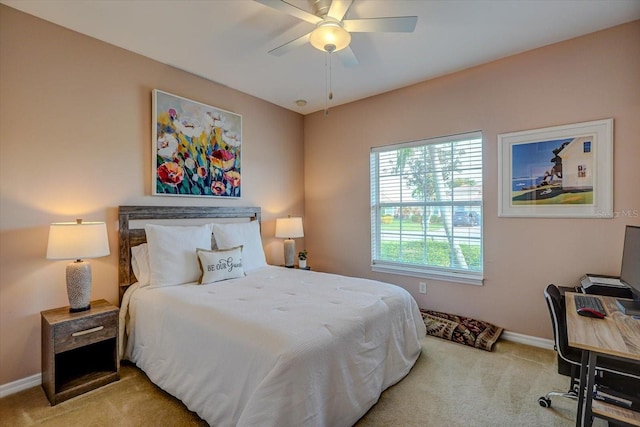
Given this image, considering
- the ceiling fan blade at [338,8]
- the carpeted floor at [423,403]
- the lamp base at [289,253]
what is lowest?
the carpeted floor at [423,403]

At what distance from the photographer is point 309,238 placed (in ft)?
14.9

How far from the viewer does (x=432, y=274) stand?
3.38 m

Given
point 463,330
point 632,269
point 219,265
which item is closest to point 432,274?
point 463,330

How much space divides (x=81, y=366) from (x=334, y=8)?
3.21 meters

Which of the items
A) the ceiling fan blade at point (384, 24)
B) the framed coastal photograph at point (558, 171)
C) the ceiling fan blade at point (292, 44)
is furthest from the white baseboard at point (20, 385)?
the framed coastal photograph at point (558, 171)

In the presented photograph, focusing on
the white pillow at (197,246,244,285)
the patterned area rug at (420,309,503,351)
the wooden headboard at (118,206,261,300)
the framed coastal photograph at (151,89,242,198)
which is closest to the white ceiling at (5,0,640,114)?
the framed coastal photograph at (151,89,242,198)

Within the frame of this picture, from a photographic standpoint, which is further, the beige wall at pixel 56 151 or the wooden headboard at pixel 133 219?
the wooden headboard at pixel 133 219

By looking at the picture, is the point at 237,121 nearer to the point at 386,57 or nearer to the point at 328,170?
the point at 328,170

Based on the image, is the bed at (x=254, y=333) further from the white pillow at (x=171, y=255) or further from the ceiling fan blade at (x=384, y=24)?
the ceiling fan blade at (x=384, y=24)

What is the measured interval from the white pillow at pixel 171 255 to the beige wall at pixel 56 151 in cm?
37

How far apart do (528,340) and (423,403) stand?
152 centimetres

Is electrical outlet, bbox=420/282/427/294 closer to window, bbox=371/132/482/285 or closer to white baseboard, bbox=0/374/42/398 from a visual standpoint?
window, bbox=371/132/482/285

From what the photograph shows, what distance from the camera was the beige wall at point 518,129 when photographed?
7.90 ft

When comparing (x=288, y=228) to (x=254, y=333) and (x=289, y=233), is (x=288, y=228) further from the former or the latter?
(x=254, y=333)
